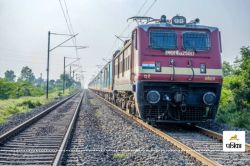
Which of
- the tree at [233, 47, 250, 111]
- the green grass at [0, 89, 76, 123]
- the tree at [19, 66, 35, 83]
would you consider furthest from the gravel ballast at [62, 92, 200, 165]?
the tree at [19, 66, 35, 83]

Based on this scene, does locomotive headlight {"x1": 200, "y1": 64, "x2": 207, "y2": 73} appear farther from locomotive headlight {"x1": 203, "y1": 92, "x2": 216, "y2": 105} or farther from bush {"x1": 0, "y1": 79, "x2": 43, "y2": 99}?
bush {"x1": 0, "y1": 79, "x2": 43, "y2": 99}

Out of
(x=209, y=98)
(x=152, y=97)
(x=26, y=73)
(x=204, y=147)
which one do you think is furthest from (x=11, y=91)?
(x=26, y=73)

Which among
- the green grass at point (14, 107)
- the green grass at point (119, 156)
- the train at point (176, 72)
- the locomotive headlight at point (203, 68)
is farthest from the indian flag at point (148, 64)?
the green grass at point (14, 107)

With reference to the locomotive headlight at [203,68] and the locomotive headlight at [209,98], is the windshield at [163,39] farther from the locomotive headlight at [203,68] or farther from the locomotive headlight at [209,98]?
the locomotive headlight at [209,98]

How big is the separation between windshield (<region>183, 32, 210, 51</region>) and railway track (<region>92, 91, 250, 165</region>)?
8.81 feet

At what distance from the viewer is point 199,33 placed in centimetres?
1313

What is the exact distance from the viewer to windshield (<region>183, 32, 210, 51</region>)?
12922 mm

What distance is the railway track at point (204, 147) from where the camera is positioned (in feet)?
25.2

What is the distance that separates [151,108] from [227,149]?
13.9ft

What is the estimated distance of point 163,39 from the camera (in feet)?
42.0

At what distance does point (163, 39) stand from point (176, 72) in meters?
1.19

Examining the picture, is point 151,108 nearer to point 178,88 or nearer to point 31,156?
point 178,88

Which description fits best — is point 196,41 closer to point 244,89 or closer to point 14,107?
point 244,89

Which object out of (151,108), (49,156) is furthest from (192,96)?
(49,156)
